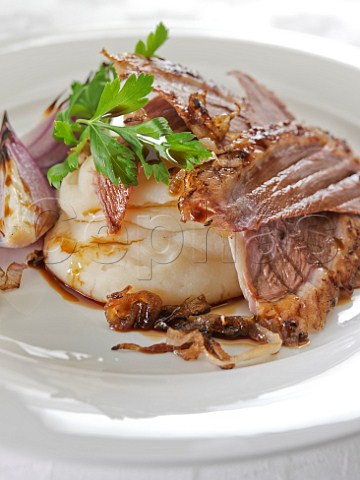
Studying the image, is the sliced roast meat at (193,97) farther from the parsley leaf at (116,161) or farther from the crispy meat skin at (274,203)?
the parsley leaf at (116,161)

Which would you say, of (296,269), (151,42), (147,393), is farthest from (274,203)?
(151,42)

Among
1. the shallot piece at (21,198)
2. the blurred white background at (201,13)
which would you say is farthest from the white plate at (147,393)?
the blurred white background at (201,13)

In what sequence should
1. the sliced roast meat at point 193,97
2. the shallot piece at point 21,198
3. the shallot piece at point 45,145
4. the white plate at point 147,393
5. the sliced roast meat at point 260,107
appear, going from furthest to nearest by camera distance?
the shallot piece at point 45,145, the sliced roast meat at point 260,107, the shallot piece at point 21,198, the sliced roast meat at point 193,97, the white plate at point 147,393

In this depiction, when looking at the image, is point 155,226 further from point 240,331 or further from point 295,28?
point 295,28

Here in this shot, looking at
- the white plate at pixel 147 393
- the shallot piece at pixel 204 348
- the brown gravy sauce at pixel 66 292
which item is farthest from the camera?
the brown gravy sauce at pixel 66 292

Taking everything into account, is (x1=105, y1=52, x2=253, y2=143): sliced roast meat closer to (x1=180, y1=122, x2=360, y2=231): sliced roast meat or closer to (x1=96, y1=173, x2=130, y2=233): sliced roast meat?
(x1=180, y1=122, x2=360, y2=231): sliced roast meat
